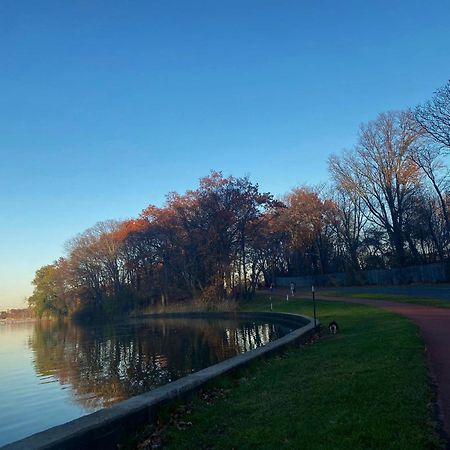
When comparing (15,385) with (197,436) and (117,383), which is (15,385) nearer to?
(117,383)

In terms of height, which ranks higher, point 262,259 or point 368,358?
point 262,259

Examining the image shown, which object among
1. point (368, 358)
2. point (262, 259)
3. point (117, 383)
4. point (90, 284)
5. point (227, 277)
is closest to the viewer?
point (368, 358)

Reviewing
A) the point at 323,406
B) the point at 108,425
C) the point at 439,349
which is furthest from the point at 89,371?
the point at 323,406

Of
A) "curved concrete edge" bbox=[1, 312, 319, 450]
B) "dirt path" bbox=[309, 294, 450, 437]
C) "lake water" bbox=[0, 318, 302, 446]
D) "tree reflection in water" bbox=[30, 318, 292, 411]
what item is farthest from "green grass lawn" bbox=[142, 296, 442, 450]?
"tree reflection in water" bbox=[30, 318, 292, 411]

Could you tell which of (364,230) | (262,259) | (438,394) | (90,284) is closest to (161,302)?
(262,259)

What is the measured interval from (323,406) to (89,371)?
42.4 ft

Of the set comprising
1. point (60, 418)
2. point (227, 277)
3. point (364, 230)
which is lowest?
point (60, 418)

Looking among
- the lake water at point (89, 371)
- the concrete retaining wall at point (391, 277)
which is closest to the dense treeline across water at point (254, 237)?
the concrete retaining wall at point (391, 277)

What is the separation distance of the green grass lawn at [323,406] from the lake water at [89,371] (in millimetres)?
Result: 4449

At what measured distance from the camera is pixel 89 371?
677 inches

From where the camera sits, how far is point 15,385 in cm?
1569

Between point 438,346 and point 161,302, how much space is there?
50.0 meters

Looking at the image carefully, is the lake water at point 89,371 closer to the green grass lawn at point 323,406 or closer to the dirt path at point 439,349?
the green grass lawn at point 323,406

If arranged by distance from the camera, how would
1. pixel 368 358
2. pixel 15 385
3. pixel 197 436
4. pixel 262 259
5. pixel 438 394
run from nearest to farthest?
pixel 197 436 → pixel 438 394 → pixel 368 358 → pixel 15 385 → pixel 262 259
